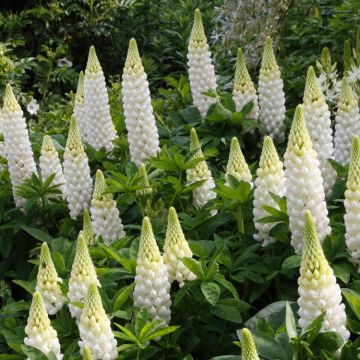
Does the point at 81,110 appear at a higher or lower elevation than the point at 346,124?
higher

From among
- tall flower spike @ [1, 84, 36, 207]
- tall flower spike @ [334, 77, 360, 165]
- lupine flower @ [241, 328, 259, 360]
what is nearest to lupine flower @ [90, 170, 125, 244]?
tall flower spike @ [1, 84, 36, 207]

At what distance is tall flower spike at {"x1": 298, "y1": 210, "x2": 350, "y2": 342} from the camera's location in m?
2.84

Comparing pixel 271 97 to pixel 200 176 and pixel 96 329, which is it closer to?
pixel 200 176

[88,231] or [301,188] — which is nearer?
[301,188]

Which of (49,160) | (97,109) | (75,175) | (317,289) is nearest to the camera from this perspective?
(317,289)

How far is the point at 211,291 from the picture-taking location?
321 centimetres

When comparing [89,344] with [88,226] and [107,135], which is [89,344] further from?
[107,135]

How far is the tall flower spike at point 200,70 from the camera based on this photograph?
4.94 meters

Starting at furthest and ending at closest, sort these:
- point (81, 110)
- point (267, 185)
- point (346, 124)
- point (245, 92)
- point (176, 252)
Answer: point (81, 110), point (245, 92), point (346, 124), point (267, 185), point (176, 252)

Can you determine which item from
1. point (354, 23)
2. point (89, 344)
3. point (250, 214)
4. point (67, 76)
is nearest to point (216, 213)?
point (250, 214)

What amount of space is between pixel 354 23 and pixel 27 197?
10.2 feet

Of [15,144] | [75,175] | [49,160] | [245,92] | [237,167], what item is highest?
[245,92]

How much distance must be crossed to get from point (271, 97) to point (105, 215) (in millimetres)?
1347

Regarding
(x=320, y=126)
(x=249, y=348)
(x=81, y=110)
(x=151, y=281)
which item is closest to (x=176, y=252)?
(x=151, y=281)
